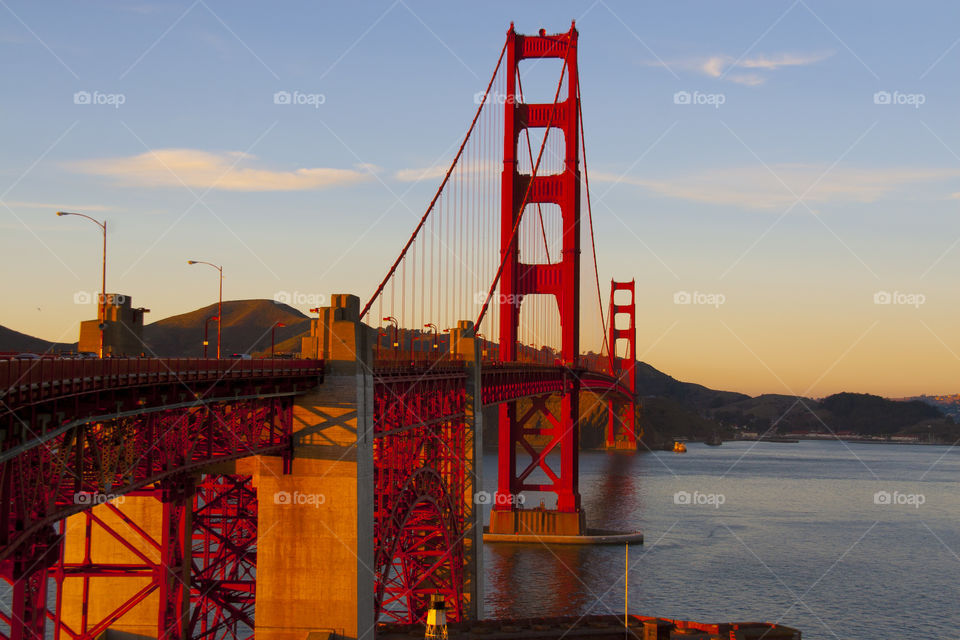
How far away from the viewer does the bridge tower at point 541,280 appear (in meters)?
68.1

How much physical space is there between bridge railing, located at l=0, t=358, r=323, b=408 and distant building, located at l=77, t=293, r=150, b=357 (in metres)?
6.66

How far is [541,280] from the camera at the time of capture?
7250 centimetres

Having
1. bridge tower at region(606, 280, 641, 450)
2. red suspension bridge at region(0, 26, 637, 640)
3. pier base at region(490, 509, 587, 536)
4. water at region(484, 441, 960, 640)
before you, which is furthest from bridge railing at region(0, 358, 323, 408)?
bridge tower at region(606, 280, 641, 450)

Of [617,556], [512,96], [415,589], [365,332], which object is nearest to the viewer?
[365,332]

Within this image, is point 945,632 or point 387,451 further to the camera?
point 945,632

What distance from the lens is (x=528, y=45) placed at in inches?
2977

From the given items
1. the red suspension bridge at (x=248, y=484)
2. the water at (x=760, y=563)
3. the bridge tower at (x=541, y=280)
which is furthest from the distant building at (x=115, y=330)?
the bridge tower at (x=541, y=280)

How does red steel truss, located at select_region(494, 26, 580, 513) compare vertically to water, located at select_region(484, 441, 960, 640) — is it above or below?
above

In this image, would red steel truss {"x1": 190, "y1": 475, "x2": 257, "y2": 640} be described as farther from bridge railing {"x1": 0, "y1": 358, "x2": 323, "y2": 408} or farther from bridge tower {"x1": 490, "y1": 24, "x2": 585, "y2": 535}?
bridge tower {"x1": 490, "y1": 24, "x2": 585, "y2": 535}

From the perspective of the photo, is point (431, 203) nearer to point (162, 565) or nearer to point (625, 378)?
point (162, 565)

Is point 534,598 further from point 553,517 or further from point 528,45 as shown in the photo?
point 528,45

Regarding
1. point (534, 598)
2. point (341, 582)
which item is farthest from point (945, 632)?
point (341, 582)

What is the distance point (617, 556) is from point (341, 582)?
39.0 metres

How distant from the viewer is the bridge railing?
1292cm
